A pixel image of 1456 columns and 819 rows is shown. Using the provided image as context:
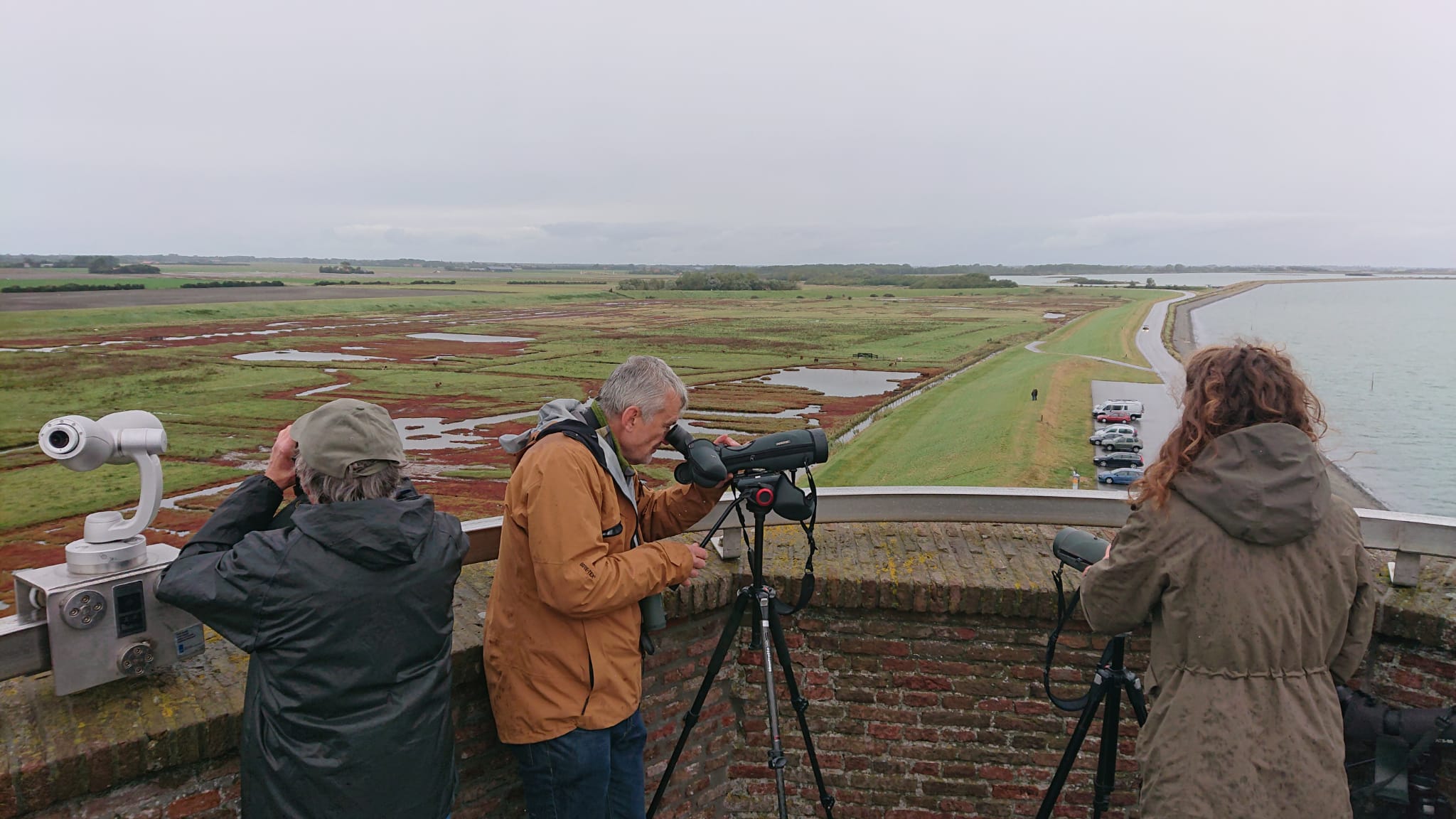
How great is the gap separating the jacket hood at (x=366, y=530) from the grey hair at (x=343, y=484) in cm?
3

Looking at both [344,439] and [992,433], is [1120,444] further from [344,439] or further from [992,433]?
[344,439]

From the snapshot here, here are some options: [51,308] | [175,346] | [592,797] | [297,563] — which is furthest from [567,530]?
[51,308]

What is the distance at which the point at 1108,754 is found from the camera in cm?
286

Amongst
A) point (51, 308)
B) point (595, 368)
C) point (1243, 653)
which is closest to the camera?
point (1243, 653)

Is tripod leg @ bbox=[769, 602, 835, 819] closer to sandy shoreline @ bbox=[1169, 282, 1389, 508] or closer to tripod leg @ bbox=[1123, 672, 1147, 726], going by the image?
tripod leg @ bbox=[1123, 672, 1147, 726]

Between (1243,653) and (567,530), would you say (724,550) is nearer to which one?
(567,530)

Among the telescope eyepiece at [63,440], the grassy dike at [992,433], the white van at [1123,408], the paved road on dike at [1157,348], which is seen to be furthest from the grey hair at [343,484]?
the white van at [1123,408]

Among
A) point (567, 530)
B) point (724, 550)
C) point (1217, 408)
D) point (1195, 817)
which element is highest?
point (1217, 408)

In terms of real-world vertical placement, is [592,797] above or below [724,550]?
below

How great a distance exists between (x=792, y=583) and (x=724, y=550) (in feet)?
1.10

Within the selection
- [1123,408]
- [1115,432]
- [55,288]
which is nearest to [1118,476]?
[1115,432]

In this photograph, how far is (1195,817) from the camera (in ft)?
7.27

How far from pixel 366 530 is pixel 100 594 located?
84 cm

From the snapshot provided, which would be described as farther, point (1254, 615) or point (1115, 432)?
point (1115, 432)
